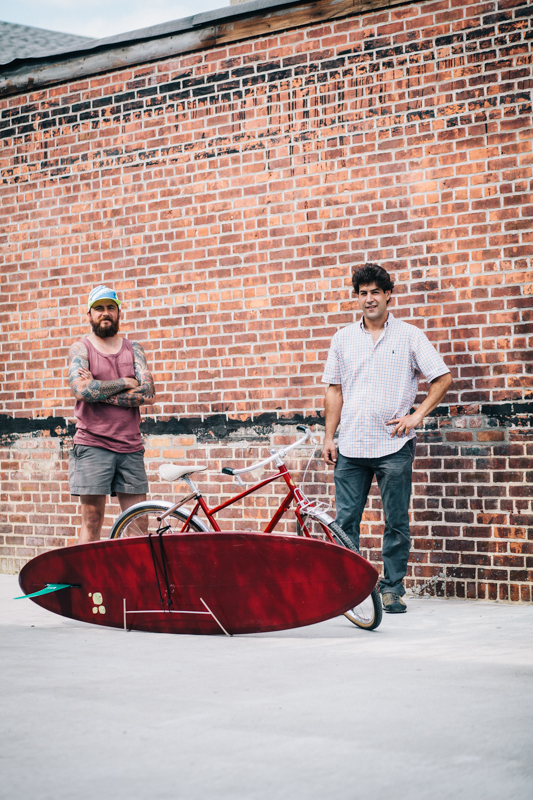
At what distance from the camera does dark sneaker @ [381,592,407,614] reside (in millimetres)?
4637

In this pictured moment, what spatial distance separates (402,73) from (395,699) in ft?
12.8

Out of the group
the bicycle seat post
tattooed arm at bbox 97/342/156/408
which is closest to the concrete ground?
the bicycle seat post

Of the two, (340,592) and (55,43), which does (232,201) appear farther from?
(55,43)

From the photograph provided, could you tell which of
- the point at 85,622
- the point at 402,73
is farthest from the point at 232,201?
the point at 85,622

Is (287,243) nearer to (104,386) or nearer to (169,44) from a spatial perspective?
(104,386)

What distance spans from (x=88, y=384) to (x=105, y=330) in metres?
0.40


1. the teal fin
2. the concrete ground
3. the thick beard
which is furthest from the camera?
the thick beard

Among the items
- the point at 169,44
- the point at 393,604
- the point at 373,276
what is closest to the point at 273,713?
the point at 393,604

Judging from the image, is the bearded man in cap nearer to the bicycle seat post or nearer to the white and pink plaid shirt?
the bicycle seat post

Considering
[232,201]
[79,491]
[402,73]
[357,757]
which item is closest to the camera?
[357,757]

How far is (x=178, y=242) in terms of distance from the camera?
20.0 ft

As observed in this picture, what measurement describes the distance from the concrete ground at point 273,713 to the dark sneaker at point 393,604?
23 centimetres

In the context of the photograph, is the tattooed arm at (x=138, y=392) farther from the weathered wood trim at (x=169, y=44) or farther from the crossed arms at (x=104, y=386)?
the weathered wood trim at (x=169, y=44)

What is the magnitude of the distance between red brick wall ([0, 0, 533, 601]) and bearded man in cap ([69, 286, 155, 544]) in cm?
100
